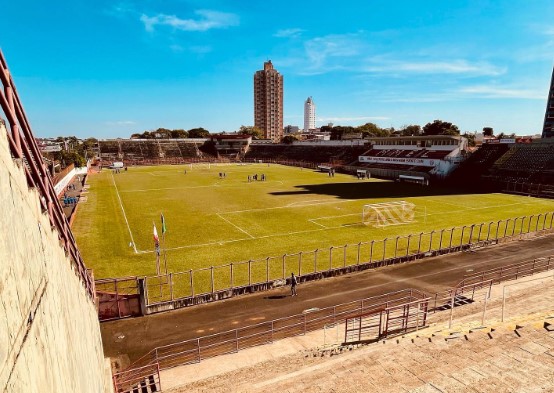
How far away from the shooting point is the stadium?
480 centimetres

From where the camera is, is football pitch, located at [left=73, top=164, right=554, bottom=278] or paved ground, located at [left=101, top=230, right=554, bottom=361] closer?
paved ground, located at [left=101, top=230, right=554, bottom=361]

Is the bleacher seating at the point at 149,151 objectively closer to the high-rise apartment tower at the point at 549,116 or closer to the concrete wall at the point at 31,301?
the high-rise apartment tower at the point at 549,116

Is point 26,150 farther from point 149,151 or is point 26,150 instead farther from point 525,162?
point 149,151

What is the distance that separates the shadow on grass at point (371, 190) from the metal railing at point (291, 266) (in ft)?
69.3

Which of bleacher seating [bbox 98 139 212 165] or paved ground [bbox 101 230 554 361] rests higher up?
bleacher seating [bbox 98 139 212 165]

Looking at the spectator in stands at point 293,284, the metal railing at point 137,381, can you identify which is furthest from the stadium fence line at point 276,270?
the metal railing at point 137,381

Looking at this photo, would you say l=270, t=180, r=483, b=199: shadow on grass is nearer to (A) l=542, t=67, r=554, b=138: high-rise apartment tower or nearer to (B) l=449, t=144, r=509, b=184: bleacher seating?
(B) l=449, t=144, r=509, b=184: bleacher seating

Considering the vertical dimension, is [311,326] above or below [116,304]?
below

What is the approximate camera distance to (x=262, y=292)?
762 inches

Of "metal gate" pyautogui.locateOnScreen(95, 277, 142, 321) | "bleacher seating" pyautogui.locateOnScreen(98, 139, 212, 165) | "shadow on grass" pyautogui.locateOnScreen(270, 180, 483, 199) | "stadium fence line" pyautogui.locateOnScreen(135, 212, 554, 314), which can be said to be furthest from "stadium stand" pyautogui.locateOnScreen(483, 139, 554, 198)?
"bleacher seating" pyautogui.locateOnScreen(98, 139, 212, 165)

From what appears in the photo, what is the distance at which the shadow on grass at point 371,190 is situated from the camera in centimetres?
5103

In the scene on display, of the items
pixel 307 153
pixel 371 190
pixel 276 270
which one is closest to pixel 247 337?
pixel 276 270

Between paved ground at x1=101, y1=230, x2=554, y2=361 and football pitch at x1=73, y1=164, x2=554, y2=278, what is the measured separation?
5.54m

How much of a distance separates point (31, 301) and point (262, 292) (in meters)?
16.1
